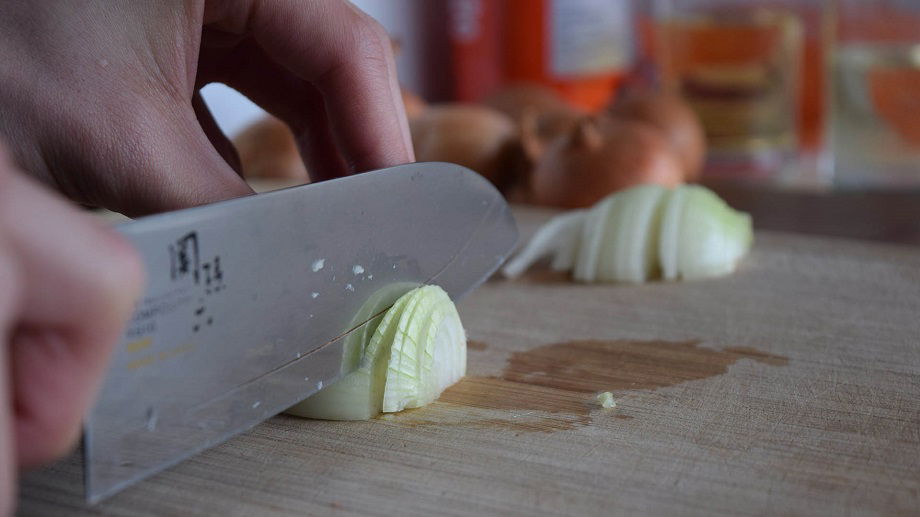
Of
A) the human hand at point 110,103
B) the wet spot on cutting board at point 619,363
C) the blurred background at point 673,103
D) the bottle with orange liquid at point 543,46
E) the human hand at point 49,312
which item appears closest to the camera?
the human hand at point 49,312

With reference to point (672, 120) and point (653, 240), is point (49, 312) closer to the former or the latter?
point (653, 240)

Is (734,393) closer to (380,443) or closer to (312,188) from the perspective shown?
(380,443)

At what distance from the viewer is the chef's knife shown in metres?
0.72

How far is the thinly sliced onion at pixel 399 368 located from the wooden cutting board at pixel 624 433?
2cm

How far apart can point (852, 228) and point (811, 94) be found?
3.43ft

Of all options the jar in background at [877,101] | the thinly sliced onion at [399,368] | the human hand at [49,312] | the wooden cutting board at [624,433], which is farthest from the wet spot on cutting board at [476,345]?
the jar in background at [877,101]

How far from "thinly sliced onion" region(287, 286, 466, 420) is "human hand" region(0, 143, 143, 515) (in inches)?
12.2

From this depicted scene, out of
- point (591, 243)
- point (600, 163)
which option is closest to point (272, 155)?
point (600, 163)

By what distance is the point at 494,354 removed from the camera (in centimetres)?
111

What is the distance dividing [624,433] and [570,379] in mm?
147

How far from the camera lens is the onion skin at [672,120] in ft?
6.40

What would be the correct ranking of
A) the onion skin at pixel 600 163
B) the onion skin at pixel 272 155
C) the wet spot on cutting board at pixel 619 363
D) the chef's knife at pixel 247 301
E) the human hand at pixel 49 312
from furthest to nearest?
1. the onion skin at pixel 272 155
2. the onion skin at pixel 600 163
3. the wet spot on cutting board at pixel 619 363
4. the chef's knife at pixel 247 301
5. the human hand at pixel 49 312

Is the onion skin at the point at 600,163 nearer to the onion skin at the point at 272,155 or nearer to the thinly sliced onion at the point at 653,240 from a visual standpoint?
the thinly sliced onion at the point at 653,240

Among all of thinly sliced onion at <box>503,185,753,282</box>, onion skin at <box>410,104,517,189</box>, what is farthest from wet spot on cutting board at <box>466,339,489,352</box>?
onion skin at <box>410,104,517,189</box>
